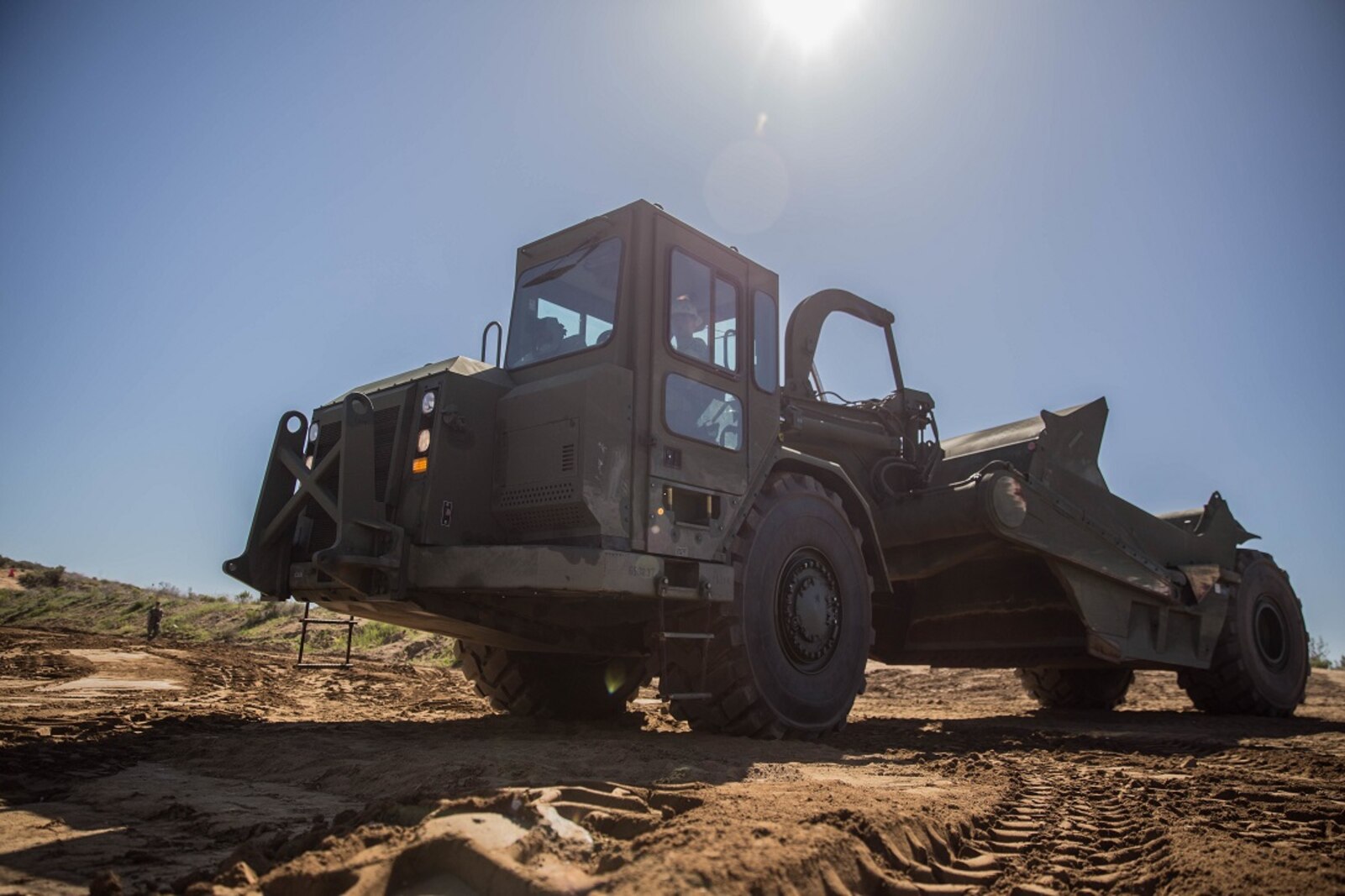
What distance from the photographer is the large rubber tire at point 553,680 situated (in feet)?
22.3

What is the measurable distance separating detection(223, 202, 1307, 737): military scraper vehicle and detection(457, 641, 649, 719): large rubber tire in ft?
0.06

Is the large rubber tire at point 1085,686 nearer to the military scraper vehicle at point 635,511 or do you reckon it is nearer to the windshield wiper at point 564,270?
the military scraper vehicle at point 635,511

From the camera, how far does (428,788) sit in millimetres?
3465

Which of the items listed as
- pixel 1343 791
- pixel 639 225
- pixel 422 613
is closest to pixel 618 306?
pixel 639 225

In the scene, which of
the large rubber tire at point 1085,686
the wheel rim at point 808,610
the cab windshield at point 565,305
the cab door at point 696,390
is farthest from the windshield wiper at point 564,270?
the large rubber tire at point 1085,686

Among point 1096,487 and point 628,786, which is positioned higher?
point 1096,487

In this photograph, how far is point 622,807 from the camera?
9.29ft

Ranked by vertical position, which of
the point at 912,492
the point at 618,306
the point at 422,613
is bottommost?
the point at 422,613

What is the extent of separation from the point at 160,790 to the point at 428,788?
3.93ft

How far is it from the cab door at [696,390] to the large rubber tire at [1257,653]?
675 centimetres

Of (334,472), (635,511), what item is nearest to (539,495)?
(635,511)

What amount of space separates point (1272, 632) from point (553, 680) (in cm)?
838

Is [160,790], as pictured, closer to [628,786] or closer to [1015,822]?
[628,786]

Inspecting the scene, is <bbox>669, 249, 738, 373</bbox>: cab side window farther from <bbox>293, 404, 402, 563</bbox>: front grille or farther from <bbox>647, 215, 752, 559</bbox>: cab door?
<bbox>293, 404, 402, 563</bbox>: front grille
